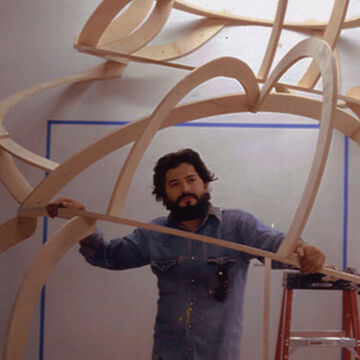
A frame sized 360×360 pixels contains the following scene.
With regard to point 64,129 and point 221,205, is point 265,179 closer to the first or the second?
point 221,205

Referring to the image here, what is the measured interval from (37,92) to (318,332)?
1877 millimetres

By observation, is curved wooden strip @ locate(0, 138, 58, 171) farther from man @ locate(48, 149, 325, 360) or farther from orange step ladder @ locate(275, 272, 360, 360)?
orange step ladder @ locate(275, 272, 360, 360)

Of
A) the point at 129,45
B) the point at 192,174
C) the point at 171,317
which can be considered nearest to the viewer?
the point at 171,317

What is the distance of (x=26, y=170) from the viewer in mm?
3006

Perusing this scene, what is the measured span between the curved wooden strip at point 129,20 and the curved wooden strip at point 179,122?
671 mm

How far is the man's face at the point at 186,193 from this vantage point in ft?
8.55

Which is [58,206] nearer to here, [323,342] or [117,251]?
[117,251]

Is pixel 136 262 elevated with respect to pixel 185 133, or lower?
lower

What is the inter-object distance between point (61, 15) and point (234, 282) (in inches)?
65.1

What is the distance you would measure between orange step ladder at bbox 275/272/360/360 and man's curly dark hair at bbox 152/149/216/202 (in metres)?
0.65

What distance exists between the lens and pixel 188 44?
300cm

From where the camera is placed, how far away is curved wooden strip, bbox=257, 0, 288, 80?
2584mm

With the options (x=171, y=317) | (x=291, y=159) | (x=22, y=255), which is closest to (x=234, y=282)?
(x=171, y=317)

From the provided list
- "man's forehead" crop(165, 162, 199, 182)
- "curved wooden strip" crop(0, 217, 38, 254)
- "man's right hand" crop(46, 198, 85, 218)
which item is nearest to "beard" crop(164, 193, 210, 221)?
"man's forehead" crop(165, 162, 199, 182)
